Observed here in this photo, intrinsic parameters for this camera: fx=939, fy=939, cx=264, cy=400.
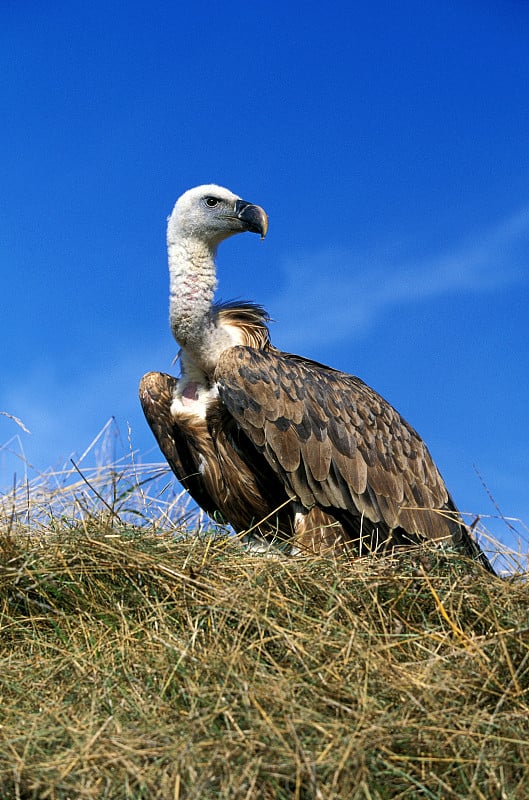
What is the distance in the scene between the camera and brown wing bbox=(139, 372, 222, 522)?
247 inches

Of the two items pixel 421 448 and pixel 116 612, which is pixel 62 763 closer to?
pixel 116 612

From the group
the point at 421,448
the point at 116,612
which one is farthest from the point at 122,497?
the point at 421,448

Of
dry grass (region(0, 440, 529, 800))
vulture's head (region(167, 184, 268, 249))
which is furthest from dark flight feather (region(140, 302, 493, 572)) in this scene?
dry grass (region(0, 440, 529, 800))

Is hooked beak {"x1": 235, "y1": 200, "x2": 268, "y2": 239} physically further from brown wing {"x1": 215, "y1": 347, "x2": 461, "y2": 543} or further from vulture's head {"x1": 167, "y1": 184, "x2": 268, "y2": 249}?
brown wing {"x1": 215, "y1": 347, "x2": 461, "y2": 543}

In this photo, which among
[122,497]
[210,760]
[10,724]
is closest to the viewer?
[210,760]

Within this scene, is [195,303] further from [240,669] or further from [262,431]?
[240,669]

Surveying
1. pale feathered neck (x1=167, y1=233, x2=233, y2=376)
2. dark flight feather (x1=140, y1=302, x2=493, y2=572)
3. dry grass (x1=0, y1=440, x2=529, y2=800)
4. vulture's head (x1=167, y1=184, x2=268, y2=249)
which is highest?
vulture's head (x1=167, y1=184, x2=268, y2=249)

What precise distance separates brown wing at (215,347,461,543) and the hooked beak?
2.74 ft

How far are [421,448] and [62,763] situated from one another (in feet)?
13.7

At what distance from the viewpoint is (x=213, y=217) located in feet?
20.1

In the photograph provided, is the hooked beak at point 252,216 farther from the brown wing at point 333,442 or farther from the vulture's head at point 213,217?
the brown wing at point 333,442

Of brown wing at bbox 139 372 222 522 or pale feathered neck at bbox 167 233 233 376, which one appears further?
brown wing at bbox 139 372 222 522

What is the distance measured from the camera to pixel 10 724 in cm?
350

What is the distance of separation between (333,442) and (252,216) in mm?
1562
